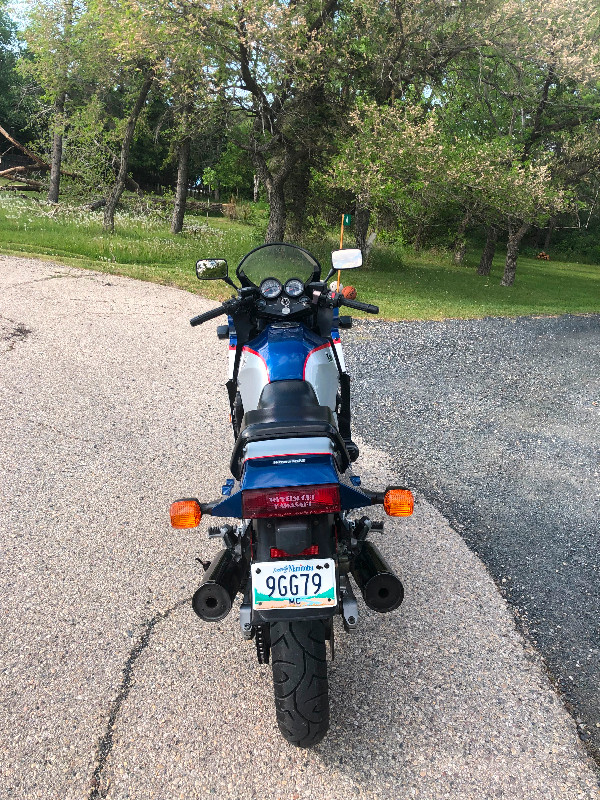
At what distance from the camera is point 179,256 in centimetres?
1698

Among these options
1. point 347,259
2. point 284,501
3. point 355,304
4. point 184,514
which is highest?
point 347,259

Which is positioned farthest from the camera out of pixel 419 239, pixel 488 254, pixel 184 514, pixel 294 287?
pixel 419 239

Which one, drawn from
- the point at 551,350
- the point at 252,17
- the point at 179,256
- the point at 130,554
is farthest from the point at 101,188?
the point at 130,554

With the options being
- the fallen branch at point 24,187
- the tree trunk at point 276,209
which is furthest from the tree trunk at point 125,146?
the fallen branch at point 24,187

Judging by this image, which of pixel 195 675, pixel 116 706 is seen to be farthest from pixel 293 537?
pixel 116 706

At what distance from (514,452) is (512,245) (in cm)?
1676

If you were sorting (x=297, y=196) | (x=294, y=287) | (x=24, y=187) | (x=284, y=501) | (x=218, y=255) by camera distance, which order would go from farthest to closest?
(x=24, y=187) → (x=297, y=196) → (x=218, y=255) → (x=294, y=287) → (x=284, y=501)

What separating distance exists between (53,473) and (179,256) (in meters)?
13.3

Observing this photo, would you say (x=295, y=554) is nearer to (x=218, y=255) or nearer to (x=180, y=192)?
(x=218, y=255)

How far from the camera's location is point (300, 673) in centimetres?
216

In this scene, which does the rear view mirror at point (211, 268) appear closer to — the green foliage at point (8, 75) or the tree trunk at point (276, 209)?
the tree trunk at point (276, 209)

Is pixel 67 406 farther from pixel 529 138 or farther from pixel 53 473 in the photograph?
pixel 529 138

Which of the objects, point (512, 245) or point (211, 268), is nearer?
point (211, 268)

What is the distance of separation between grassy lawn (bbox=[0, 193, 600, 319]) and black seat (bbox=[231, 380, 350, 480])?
9.64 meters
